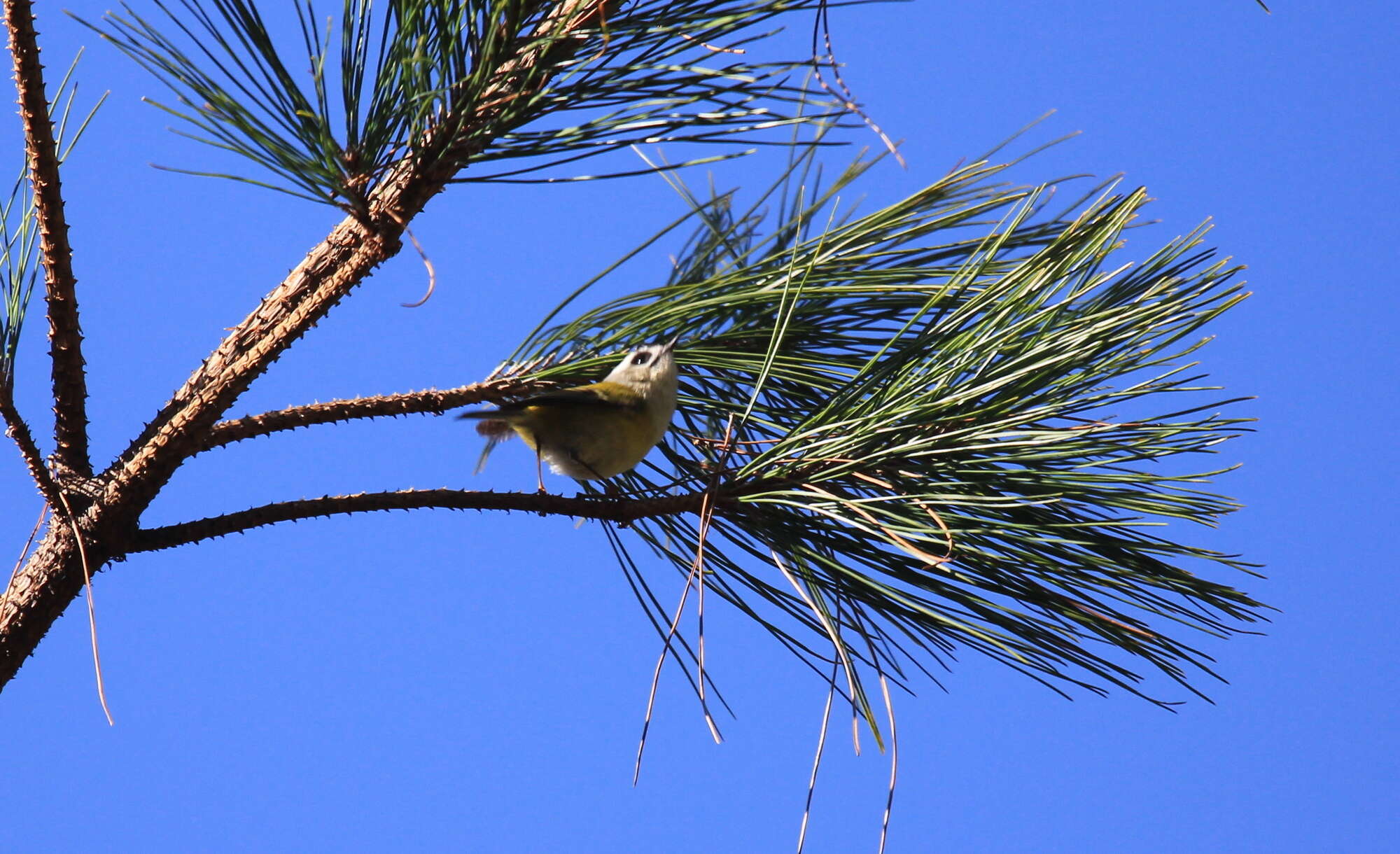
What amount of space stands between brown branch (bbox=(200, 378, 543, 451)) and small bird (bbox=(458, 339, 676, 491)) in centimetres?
4

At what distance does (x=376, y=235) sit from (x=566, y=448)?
685 millimetres

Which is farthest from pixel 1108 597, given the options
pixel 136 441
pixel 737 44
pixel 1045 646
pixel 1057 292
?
pixel 136 441

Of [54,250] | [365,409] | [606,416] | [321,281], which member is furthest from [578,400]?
[54,250]

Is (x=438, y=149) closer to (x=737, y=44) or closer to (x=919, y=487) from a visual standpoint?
(x=737, y=44)

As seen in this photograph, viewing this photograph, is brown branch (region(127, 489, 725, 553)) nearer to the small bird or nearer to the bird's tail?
the small bird

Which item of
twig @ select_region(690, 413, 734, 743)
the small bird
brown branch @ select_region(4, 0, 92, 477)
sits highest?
brown branch @ select_region(4, 0, 92, 477)

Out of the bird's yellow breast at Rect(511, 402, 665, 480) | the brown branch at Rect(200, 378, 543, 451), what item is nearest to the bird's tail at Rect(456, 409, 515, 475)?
the bird's yellow breast at Rect(511, 402, 665, 480)

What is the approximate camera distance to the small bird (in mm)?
1699

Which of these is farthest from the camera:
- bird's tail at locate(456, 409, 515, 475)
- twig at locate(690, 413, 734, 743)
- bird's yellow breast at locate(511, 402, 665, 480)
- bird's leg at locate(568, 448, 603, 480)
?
bird's tail at locate(456, 409, 515, 475)

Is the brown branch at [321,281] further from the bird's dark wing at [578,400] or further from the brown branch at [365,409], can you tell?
the bird's dark wing at [578,400]

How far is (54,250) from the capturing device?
4.16 ft

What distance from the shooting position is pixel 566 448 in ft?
6.35

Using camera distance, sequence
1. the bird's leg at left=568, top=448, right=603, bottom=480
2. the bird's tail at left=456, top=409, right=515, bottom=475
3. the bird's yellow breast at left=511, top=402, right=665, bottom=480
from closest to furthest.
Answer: the bird's yellow breast at left=511, top=402, right=665, bottom=480 → the bird's leg at left=568, top=448, right=603, bottom=480 → the bird's tail at left=456, top=409, right=515, bottom=475

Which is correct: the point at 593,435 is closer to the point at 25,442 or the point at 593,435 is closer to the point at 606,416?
the point at 606,416
